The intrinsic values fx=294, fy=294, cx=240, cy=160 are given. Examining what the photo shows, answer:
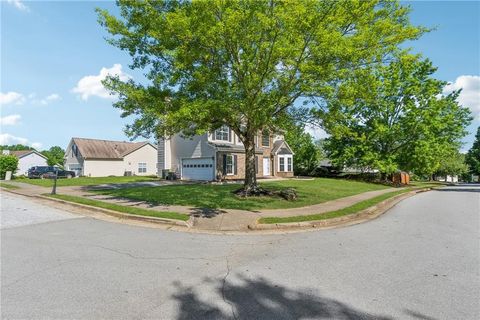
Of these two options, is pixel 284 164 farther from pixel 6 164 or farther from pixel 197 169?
pixel 6 164

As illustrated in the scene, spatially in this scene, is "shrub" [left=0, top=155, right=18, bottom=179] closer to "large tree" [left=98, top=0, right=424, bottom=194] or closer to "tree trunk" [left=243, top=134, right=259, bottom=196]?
"large tree" [left=98, top=0, right=424, bottom=194]

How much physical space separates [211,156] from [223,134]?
318 centimetres

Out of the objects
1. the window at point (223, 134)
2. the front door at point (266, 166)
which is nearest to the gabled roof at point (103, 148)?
the window at point (223, 134)

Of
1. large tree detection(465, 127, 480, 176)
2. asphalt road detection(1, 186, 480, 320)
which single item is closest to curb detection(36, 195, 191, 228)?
asphalt road detection(1, 186, 480, 320)

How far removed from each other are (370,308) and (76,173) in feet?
148

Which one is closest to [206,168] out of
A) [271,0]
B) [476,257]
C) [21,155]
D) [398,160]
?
[271,0]

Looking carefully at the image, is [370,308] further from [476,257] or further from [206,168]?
[206,168]

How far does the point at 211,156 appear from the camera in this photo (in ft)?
90.0

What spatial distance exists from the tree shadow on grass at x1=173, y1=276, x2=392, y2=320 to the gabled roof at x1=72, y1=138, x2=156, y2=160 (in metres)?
41.8

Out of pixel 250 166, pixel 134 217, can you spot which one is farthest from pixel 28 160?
pixel 134 217

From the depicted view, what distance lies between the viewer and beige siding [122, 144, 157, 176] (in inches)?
1778

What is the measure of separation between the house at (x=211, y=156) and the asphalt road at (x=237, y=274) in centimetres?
1919

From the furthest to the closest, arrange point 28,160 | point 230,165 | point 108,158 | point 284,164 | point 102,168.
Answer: point 28,160
point 108,158
point 102,168
point 284,164
point 230,165

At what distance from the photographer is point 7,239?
727 cm
